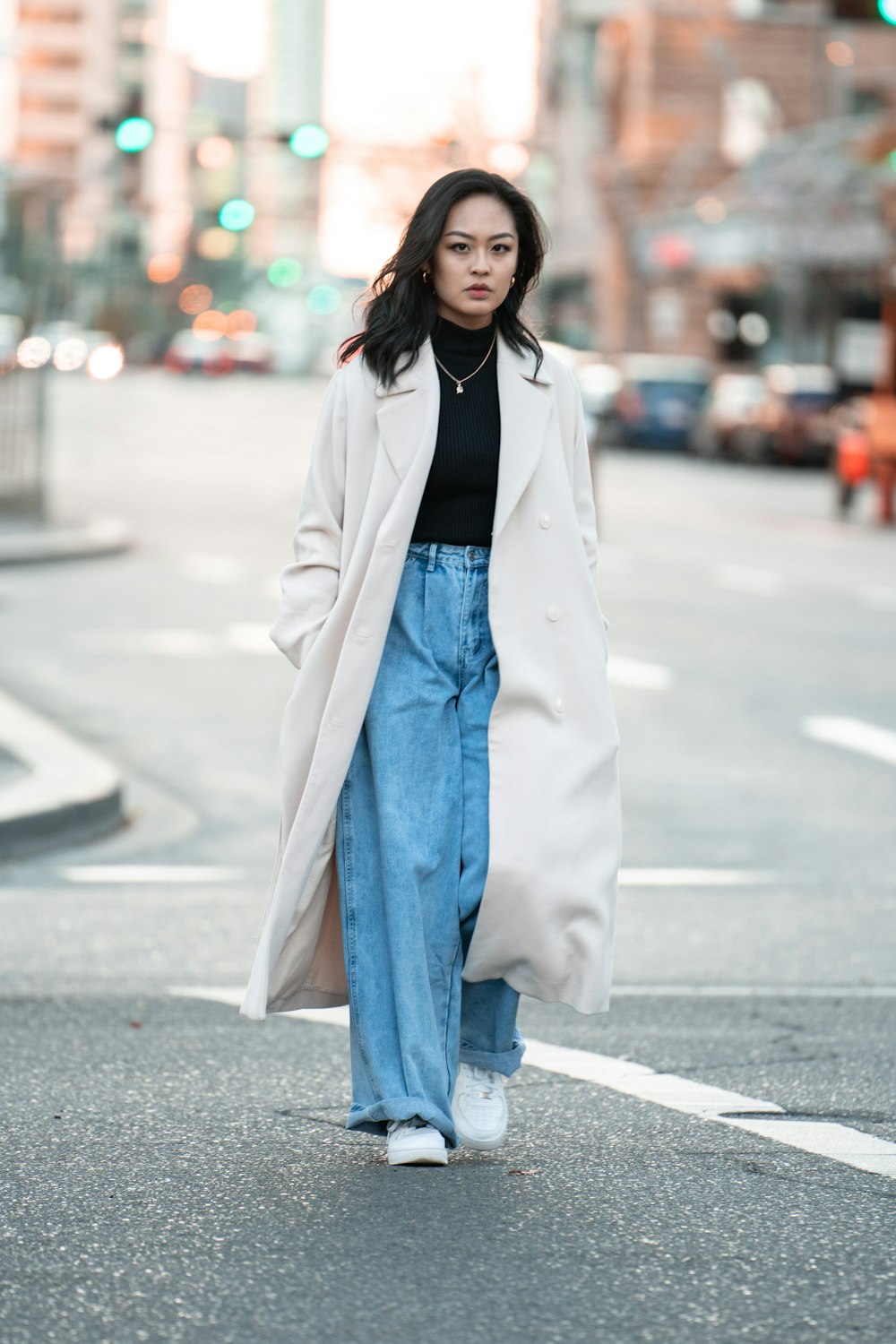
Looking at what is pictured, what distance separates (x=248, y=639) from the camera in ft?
45.7

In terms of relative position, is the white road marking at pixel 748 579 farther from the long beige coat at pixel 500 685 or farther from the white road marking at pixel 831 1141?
the long beige coat at pixel 500 685

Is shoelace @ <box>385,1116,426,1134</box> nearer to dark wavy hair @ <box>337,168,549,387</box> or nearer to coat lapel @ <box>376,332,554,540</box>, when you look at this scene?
coat lapel @ <box>376,332,554,540</box>

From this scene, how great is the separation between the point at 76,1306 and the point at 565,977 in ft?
3.65

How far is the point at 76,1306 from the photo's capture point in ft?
11.7

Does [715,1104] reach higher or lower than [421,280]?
lower

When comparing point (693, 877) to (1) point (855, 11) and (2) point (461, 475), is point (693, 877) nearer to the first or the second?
(2) point (461, 475)

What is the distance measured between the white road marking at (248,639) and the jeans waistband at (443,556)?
8.84 meters

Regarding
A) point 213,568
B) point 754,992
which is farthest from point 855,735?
point 213,568

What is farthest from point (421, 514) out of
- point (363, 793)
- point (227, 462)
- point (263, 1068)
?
point (227, 462)

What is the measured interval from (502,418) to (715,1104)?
157 centimetres

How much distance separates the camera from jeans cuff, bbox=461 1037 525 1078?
4367mm

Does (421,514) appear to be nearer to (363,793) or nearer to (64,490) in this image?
(363,793)

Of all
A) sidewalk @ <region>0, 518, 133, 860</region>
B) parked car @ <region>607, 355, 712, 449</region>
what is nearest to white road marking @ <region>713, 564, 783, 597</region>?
sidewalk @ <region>0, 518, 133, 860</region>

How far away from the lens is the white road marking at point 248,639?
13.4 m
